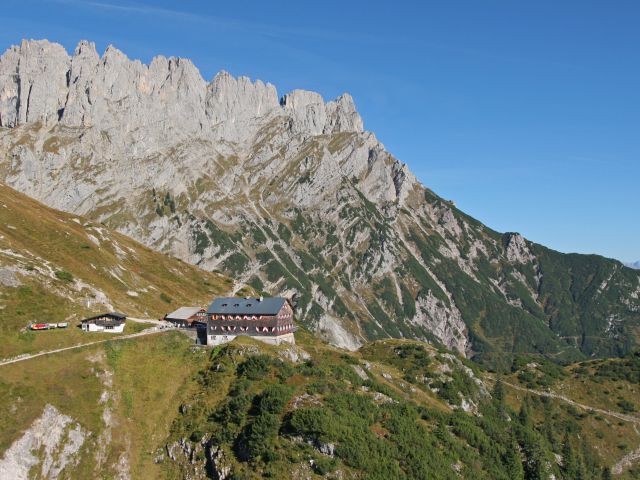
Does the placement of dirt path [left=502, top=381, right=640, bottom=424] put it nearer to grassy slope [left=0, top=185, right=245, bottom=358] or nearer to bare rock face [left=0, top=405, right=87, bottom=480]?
grassy slope [left=0, top=185, right=245, bottom=358]

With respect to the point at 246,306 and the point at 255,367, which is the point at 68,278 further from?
the point at 255,367

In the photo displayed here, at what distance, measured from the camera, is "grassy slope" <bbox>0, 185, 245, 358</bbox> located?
10819 cm

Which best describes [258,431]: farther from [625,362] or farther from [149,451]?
[625,362]

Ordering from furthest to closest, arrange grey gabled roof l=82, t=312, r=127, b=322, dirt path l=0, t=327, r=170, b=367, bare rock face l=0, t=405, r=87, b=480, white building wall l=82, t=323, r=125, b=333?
grey gabled roof l=82, t=312, r=127, b=322 < white building wall l=82, t=323, r=125, b=333 < dirt path l=0, t=327, r=170, b=367 < bare rock face l=0, t=405, r=87, b=480

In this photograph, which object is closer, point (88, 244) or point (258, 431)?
point (258, 431)

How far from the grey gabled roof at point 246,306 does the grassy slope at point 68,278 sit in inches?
748

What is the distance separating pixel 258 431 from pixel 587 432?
11335 centimetres

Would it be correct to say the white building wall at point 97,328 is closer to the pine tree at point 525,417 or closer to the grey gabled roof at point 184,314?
the grey gabled roof at point 184,314

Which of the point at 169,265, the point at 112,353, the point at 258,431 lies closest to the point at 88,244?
the point at 169,265

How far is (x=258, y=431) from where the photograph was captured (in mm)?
86438

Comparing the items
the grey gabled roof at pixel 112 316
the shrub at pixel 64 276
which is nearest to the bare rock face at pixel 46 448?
the grey gabled roof at pixel 112 316

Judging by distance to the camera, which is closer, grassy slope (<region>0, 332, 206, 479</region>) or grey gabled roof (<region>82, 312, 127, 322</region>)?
grassy slope (<region>0, 332, 206, 479</region>)

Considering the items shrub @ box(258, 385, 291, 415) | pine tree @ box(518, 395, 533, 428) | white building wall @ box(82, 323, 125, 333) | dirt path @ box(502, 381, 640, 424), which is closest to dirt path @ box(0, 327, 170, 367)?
white building wall @ box(82, 323, 125, 333)

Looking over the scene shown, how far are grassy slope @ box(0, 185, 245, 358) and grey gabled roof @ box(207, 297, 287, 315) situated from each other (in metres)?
19.0
